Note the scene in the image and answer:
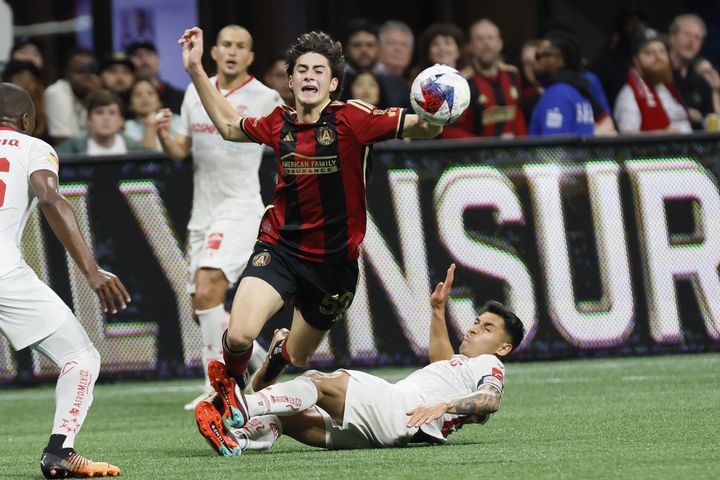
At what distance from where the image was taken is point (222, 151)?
11438 mm

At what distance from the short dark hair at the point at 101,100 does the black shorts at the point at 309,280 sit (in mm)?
5187

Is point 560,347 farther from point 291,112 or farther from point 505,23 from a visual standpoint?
point 505,23

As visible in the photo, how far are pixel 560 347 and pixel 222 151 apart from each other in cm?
328

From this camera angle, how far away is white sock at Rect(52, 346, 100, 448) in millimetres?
7215

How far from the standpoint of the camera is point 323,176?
8461mm

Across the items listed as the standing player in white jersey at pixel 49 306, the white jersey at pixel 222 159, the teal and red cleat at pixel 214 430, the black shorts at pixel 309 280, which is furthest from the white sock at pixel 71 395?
the white jersey at pixel 222 159

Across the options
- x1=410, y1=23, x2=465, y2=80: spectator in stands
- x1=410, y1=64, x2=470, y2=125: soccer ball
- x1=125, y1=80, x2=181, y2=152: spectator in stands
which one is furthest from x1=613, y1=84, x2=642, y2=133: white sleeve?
x1=410, y1=64, x2=470, y2=125: soccer ball

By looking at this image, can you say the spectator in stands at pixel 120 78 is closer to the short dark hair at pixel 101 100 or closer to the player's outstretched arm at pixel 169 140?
the short dark hair at pixel 101 100

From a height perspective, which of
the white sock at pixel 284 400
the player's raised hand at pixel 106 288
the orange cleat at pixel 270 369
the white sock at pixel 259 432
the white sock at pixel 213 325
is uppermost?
the player's raised hand at pixel 106 288

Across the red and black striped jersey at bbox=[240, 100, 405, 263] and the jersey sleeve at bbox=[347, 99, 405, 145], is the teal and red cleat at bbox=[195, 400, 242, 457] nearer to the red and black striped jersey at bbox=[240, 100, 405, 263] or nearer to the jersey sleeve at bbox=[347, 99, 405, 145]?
the red and black striped jersey at bbox=[240, 100, 405, 263]

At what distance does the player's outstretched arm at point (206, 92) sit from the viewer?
868cm

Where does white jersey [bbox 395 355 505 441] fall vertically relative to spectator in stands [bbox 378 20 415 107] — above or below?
below

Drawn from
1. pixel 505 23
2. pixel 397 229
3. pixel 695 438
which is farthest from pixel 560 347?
pixel 505 23

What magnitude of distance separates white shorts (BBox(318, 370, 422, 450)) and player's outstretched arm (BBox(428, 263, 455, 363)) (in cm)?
58
